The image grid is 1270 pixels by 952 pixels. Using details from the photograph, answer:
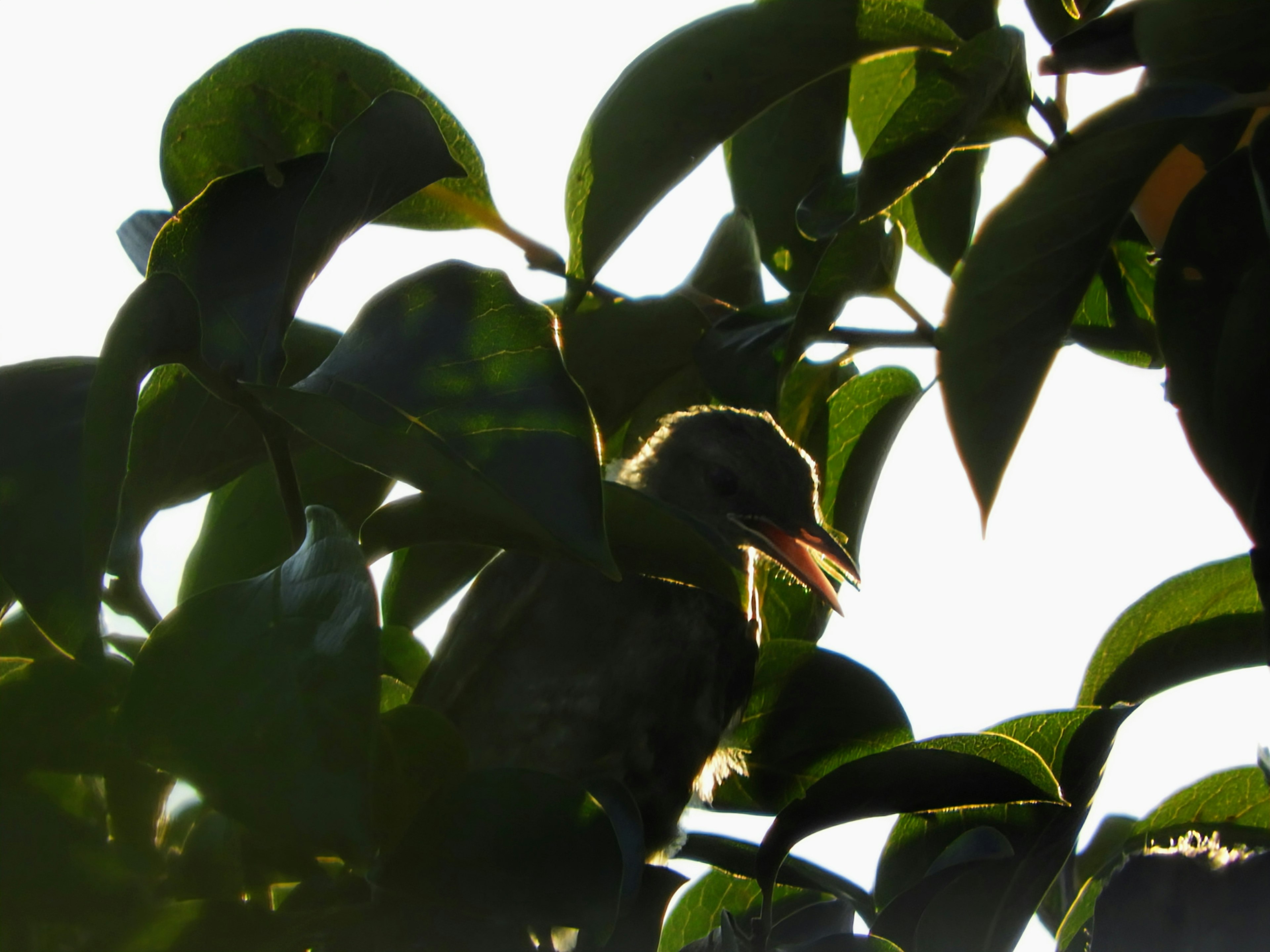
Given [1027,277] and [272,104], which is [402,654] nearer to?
[272,104]

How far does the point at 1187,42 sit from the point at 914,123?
0.16m

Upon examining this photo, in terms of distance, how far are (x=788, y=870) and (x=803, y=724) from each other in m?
0.13

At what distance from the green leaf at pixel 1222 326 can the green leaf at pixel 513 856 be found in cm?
40

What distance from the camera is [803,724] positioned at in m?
0.92

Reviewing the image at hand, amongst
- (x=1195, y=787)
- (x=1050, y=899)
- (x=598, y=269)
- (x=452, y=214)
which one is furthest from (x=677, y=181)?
(x=1050, y=899)

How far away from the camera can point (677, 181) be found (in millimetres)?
786

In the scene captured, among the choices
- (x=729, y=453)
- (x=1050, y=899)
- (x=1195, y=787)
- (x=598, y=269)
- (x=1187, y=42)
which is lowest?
(x=1050, y=899)

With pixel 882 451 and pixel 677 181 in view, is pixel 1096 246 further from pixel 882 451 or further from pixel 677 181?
pixel 882 451

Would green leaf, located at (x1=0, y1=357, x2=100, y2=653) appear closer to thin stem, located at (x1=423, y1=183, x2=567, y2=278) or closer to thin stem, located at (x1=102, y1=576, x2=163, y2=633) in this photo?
thin stem, located at (x1=102, y1=576, x2=163, y2=633)

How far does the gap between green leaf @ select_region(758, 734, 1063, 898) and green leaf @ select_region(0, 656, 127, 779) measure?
0.42 metres

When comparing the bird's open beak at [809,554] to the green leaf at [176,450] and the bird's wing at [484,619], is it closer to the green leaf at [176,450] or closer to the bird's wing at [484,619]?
the bird's wing at [484,619]

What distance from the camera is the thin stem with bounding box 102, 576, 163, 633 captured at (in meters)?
0.78

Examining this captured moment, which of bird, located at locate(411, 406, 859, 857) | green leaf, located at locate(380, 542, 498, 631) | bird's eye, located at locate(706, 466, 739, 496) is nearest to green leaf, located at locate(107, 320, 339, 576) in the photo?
green leaf, located at locate(380, 542, 498, 631)

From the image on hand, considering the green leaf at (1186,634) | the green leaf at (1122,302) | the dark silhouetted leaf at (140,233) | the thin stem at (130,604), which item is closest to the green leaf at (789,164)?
the green leaf at (1122,302)
